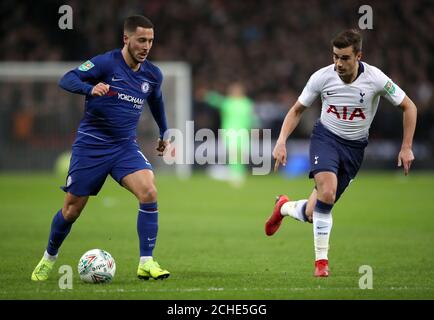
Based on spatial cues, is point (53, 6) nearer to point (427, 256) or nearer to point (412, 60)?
point (412, 60)

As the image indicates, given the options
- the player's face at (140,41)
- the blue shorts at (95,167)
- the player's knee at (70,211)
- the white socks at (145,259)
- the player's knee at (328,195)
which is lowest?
the white socks at (145,259)

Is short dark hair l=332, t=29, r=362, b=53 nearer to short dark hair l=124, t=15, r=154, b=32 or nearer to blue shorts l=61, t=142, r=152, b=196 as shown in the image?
short dark hair l=124, t=15, r=154, b=32

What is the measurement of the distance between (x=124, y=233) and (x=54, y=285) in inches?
181

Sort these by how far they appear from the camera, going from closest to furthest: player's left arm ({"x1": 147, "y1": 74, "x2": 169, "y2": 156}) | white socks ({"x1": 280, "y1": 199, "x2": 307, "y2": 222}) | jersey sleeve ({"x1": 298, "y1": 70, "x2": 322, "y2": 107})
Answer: jersey sleeve ({"x1": 298, "y1": 70, "x2": 322, "y2": 107}) → player's left arm ({"x1": 147, "y1": 74, "x2": 169, "y2": 156}) → white socks ({"x1": 280, "y1": 199, "x2": 307, "y2": 222})

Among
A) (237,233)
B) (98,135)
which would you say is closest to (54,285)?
(98,135)

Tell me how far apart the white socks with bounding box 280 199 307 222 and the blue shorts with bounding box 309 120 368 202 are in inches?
23.3

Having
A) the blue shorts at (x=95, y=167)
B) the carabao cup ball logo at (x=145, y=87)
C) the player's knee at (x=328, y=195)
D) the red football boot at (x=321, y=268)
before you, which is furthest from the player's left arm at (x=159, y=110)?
the red football boot at (x=321, y=268)

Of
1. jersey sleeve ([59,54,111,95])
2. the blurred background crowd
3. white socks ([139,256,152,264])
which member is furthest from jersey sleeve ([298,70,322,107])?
the blurred background crowd

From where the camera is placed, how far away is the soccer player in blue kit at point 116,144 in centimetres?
786

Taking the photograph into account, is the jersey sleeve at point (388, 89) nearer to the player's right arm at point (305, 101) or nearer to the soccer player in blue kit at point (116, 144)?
the player's right arm at point (305, 101)

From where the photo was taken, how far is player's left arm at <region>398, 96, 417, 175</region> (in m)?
7.96

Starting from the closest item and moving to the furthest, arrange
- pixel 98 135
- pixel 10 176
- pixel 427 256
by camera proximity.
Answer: pixel 98 135 < pixel 427 256 < pixel 10 176

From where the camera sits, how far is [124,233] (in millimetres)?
12125

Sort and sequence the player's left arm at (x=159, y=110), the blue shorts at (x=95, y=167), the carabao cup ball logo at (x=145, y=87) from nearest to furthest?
the blue shorts at (x=95, y=167) → the carabao cup ball logo at (x=145, y=87) → the player's left arm at (x=159, y=110)
